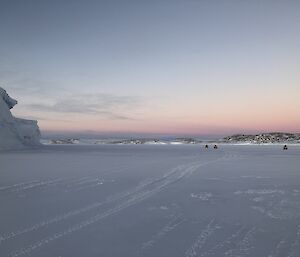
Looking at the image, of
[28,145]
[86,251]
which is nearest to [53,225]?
[86,251]

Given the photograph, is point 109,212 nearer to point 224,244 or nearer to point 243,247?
point 224,244

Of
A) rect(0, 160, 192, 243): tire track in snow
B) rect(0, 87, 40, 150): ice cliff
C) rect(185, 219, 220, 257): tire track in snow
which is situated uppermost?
rect(0, 87, 40, 150): ice cliff

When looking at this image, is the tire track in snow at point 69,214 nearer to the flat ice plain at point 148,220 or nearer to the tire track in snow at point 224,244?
the flat ice plain at point 148,220

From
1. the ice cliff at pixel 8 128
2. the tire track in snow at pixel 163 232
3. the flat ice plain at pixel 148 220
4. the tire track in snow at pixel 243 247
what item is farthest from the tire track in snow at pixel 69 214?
the ice cliff at pixel 8 128

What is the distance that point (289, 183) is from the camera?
17125 millimetres

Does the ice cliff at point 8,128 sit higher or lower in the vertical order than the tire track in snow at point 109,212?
higher

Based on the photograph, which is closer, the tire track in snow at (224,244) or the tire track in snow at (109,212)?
the tire track in snow at (224,244)

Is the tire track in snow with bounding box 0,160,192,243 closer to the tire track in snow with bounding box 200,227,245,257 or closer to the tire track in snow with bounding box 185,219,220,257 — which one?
the tire track in snow with bounding box 185,219,220,257

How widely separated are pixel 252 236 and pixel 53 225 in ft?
15.9

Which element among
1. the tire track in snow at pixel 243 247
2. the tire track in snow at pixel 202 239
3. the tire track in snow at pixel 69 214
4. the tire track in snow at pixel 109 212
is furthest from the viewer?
the tire track in snow at pixel 69 214

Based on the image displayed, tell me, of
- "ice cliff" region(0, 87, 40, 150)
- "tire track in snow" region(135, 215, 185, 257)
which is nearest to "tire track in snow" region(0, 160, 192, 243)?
"tire track in snow" region(135, 215, 185, 257)

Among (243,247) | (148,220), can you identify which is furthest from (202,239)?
(148,220)

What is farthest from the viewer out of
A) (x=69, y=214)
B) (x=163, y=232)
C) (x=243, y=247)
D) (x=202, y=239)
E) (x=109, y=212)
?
(x=109, y=212)

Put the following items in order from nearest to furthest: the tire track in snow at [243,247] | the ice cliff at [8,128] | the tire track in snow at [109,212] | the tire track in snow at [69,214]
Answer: the tire track in snow at [243,247], the tire track in snow at [109,212], the tire track in snow at [69,214], the ice cliff at [8,128]
